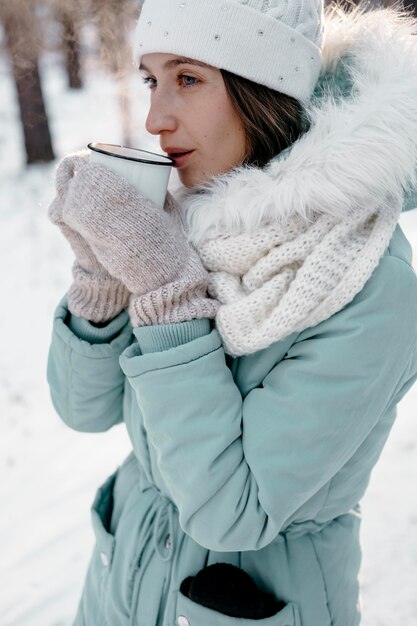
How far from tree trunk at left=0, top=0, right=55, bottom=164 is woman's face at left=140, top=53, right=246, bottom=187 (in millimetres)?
6355

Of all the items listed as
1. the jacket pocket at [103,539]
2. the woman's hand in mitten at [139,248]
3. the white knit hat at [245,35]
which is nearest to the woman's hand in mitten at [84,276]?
the woman's hand in mitten at [139,248]

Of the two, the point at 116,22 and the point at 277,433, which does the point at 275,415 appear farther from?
the point at 116,22

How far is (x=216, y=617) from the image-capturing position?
1.21 m

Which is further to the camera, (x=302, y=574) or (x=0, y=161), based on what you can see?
(x=0, y=161)

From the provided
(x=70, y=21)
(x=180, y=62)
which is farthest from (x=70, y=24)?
(x=180, y=62)

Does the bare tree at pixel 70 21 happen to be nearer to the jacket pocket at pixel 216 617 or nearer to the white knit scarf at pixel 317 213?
the white knit scarf at pixel 317 213

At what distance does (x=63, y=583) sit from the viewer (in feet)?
→ 8.50

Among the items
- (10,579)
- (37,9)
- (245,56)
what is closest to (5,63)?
(37,9)

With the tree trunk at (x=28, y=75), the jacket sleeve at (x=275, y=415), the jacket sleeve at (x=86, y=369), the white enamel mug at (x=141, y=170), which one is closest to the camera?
the jacket sleeve at (x=275, y=415)

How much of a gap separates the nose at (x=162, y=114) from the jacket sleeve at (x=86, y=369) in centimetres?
45

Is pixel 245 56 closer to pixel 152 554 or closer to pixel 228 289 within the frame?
pixel 228 289

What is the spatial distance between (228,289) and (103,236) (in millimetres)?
278

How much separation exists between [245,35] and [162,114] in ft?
0.81

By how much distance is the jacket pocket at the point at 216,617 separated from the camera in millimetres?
1197
